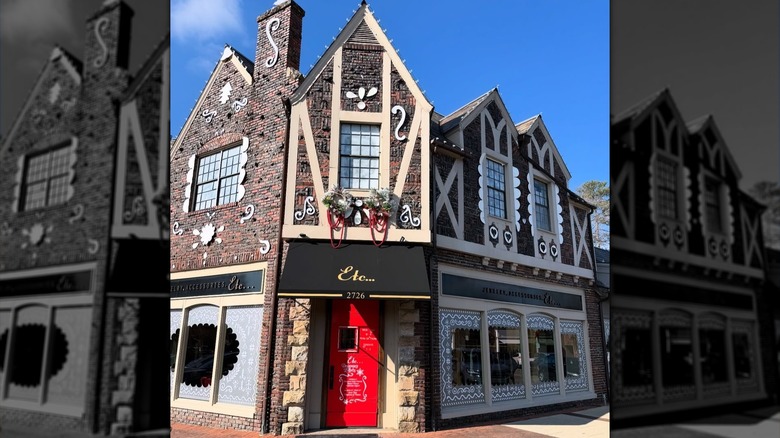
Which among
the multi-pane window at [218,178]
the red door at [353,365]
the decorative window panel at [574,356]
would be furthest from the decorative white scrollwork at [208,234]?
the decorative window panel at [574,356]

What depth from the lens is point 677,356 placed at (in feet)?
3.67

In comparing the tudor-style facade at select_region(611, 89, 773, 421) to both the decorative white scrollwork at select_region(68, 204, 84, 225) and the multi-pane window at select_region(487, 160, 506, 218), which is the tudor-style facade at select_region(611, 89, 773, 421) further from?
the multi-pane window at select_region(487, 160, 506, 218)

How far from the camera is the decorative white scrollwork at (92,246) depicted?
1142 mm

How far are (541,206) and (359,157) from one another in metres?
7.54

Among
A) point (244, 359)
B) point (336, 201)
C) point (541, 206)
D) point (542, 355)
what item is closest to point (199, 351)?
point (244, 359)

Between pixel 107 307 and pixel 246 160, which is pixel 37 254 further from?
pixel 246 160

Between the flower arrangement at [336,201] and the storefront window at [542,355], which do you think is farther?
the storefront window at [542,355]

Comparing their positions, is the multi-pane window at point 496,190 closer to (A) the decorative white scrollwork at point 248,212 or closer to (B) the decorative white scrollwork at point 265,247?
(B) the decorative white scrollwork at point 265,247

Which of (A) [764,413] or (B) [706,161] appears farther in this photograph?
(B) [706,161]

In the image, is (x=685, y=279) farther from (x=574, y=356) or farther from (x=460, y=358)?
(x=574, y=356)

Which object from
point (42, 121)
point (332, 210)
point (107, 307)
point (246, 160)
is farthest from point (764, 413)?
point (246, 160)

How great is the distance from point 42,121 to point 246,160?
1180cm

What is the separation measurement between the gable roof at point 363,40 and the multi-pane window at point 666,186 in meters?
11.0

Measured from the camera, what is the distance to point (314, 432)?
9.90 m
